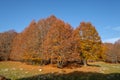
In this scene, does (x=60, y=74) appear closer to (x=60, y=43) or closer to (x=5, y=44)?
(x=60, y=43)

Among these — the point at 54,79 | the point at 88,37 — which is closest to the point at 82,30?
the point at 88,37

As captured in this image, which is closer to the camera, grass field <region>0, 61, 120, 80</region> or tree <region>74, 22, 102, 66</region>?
grass field <region>0, 61, 120, 80</region>

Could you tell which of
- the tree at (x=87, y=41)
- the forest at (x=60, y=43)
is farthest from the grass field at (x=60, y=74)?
the tree at (x=87, y=41)

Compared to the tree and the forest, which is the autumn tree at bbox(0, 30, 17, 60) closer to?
the forest

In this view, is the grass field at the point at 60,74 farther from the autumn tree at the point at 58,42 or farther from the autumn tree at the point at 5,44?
the autumn tree at the point at 5,44

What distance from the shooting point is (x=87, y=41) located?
63.5 m

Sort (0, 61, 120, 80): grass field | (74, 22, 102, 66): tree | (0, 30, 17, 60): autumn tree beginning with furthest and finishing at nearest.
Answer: (0, 30, 17, 60): autumn tree → (74, 22, 102, 66): tree → (0, 61, 120, 80): grass field

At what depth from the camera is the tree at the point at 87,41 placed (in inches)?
2463

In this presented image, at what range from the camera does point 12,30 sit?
10906cm

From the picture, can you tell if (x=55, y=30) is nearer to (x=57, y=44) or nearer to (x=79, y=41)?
(x=57, y=44)

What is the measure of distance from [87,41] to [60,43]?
1004 centimetres

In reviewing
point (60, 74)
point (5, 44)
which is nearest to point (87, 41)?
point (60, 74)

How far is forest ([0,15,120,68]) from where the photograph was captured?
5791 centimetres

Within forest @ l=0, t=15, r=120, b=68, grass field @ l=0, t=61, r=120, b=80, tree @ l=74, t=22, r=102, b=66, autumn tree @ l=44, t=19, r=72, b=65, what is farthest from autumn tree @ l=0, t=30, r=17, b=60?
grass field @ l=0, t=61, r=120, b=80
